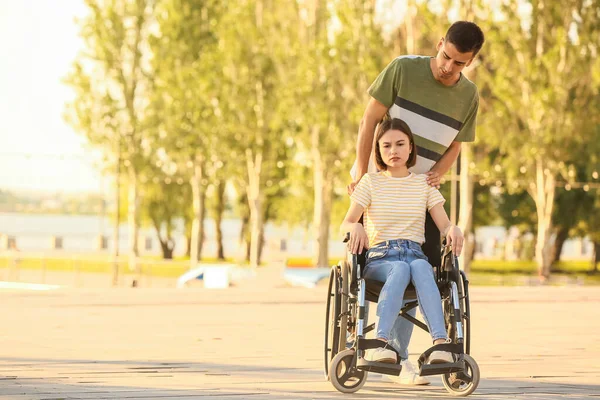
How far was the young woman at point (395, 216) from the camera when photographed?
5062 millimetres

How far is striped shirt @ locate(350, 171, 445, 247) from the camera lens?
532cm

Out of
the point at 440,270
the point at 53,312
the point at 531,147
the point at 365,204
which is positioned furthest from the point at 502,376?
the point at 531,147

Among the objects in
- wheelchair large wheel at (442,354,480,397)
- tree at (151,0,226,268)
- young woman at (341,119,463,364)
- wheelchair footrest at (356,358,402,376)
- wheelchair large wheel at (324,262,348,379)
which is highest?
tree at (151,0,226,268)

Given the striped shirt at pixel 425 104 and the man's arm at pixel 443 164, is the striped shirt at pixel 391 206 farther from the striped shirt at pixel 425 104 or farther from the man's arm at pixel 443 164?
the striped shirt at pixel 425 104

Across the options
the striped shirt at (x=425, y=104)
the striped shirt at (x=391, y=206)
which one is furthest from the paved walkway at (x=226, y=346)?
the striped shirt at (x=425, y=104)

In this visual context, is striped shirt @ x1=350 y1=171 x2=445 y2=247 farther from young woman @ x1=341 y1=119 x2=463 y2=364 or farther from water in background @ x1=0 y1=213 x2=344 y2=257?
water in background @ x1=0 y1=213 x2=344 y2=257

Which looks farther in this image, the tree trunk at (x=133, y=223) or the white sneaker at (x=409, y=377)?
the tree trunk at (x=133, y=223)

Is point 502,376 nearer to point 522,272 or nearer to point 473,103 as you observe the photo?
point 473,103

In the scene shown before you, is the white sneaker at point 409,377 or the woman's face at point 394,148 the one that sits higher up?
the woman's face at point 394,148

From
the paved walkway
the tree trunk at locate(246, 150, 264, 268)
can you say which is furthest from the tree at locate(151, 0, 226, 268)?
the paved walkway

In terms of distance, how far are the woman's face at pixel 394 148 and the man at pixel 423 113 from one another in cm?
14

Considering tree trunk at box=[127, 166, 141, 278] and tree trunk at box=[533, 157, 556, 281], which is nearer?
tree trunk at box=[533, 157, 556, 281]

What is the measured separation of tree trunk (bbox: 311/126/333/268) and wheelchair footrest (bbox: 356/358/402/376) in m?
29.6

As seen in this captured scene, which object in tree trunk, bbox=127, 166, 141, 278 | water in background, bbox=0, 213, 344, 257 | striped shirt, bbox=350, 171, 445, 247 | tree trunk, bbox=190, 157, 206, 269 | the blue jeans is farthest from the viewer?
tree trunk, bbox=127, 166, 141, 278
